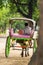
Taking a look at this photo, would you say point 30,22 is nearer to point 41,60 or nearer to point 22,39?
point 22,39

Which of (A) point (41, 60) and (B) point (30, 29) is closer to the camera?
Result: (A) point (41, 60)

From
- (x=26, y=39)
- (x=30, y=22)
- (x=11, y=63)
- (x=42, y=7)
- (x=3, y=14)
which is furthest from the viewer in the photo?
(x=3, y=14)

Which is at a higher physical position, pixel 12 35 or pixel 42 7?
pixel 42 7

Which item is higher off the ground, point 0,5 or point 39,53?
point 39,53

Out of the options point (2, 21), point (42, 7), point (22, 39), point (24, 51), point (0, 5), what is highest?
point (42, 7)

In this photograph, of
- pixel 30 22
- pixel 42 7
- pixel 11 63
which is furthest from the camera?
pixel 30 22

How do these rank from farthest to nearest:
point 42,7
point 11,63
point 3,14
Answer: point 3,14 → point 11,63 → point 42,7

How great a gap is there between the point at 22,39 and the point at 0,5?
2.33 meters

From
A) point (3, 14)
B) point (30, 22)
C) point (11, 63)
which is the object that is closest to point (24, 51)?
point (30, 22)

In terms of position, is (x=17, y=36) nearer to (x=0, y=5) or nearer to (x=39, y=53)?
(x=0, y=5)

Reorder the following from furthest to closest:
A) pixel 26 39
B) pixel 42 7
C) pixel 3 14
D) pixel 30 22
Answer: pixel 3 14 < pixel 30 22 < pixel 26 39 < pixel 42 7

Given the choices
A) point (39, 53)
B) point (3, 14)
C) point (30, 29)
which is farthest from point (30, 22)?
point (3, 14)

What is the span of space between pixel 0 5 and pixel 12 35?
7.06ft

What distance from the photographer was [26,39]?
1240 centimetres
